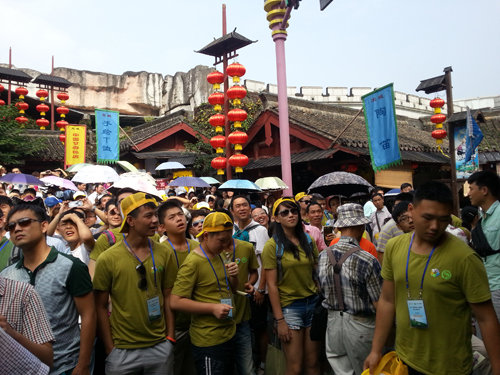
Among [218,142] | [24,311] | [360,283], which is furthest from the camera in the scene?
[218,142]

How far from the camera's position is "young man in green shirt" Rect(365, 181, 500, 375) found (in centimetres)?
241

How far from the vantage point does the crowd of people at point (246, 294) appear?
2.46 metres

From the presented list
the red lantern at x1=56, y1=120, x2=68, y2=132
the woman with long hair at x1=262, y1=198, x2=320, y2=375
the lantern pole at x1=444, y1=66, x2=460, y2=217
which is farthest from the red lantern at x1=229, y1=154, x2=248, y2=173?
the red lantern at x1=56, y1=120, x2=68, y2=132

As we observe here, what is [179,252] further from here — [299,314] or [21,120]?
[21,120]

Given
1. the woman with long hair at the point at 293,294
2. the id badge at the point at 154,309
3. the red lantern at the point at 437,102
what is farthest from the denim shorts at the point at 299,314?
the red lantern at the point at 437,102

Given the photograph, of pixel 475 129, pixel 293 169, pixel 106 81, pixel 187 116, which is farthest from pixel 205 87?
pixel 475 129

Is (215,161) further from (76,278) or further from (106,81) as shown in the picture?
(106,81)

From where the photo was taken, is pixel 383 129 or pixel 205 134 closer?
pixel 383 129

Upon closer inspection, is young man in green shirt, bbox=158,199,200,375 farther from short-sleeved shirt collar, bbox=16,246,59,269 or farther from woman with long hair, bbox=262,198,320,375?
short-sleeved shirt collar, bbox=16,246,59,269

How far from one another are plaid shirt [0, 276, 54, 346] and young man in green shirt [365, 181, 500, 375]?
2144mm

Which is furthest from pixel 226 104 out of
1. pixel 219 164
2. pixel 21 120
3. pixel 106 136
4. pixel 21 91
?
pixel 21 91

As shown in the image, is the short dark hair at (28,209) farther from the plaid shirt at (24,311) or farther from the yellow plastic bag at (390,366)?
the yellow plastic bag at (390,366)

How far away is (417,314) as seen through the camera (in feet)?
8.46

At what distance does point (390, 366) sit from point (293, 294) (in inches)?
50.5
